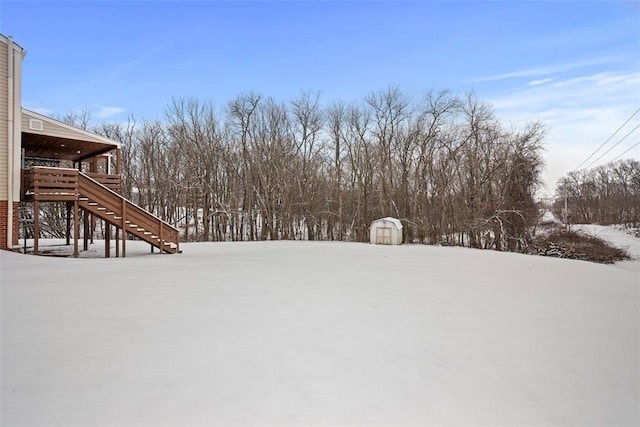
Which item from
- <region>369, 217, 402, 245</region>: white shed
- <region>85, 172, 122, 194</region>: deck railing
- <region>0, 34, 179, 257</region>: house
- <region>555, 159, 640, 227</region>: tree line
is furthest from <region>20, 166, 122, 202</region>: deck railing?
<region>555, 159, 640, 227</region>: tree line

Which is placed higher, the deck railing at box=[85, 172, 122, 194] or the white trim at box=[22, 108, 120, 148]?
the white trim at box=[22, 108, 120, 148]

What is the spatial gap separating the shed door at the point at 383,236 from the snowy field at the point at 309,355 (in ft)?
35.2

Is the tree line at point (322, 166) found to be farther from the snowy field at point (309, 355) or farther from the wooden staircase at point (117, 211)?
the snowy field at point (309, 355)

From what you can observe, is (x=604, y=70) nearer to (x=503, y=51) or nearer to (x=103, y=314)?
(x=503, y=51)

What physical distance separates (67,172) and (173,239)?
3.41 metres

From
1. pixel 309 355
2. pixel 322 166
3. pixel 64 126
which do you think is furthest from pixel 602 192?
pixel 64 126

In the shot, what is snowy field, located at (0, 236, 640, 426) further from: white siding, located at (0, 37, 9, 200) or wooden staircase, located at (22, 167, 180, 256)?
white siding, located at (0, 37, 9, 200)

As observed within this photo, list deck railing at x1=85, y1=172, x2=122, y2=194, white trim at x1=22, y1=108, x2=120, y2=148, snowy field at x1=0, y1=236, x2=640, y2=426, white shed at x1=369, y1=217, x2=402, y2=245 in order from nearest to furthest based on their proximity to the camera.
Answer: snowy field at x1=0, y1=236, x2=640, y2=426
white trim at x1=22, y1=108, x2=120, y2=148
deck railing at x1=85, y1=172, x2=122, y2=194
white shed at x1=369, y1=217, x2=402, y2=245

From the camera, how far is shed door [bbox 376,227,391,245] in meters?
16.8

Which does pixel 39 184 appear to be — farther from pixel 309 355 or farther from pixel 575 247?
pixel 575 247

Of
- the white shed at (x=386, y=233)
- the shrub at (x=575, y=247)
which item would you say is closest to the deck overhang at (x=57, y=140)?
the white shed at (x=386, y=233)

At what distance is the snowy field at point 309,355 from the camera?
2.29 m

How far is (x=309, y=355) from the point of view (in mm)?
3113

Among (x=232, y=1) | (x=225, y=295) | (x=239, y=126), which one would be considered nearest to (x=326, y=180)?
(x=239, y=126)
